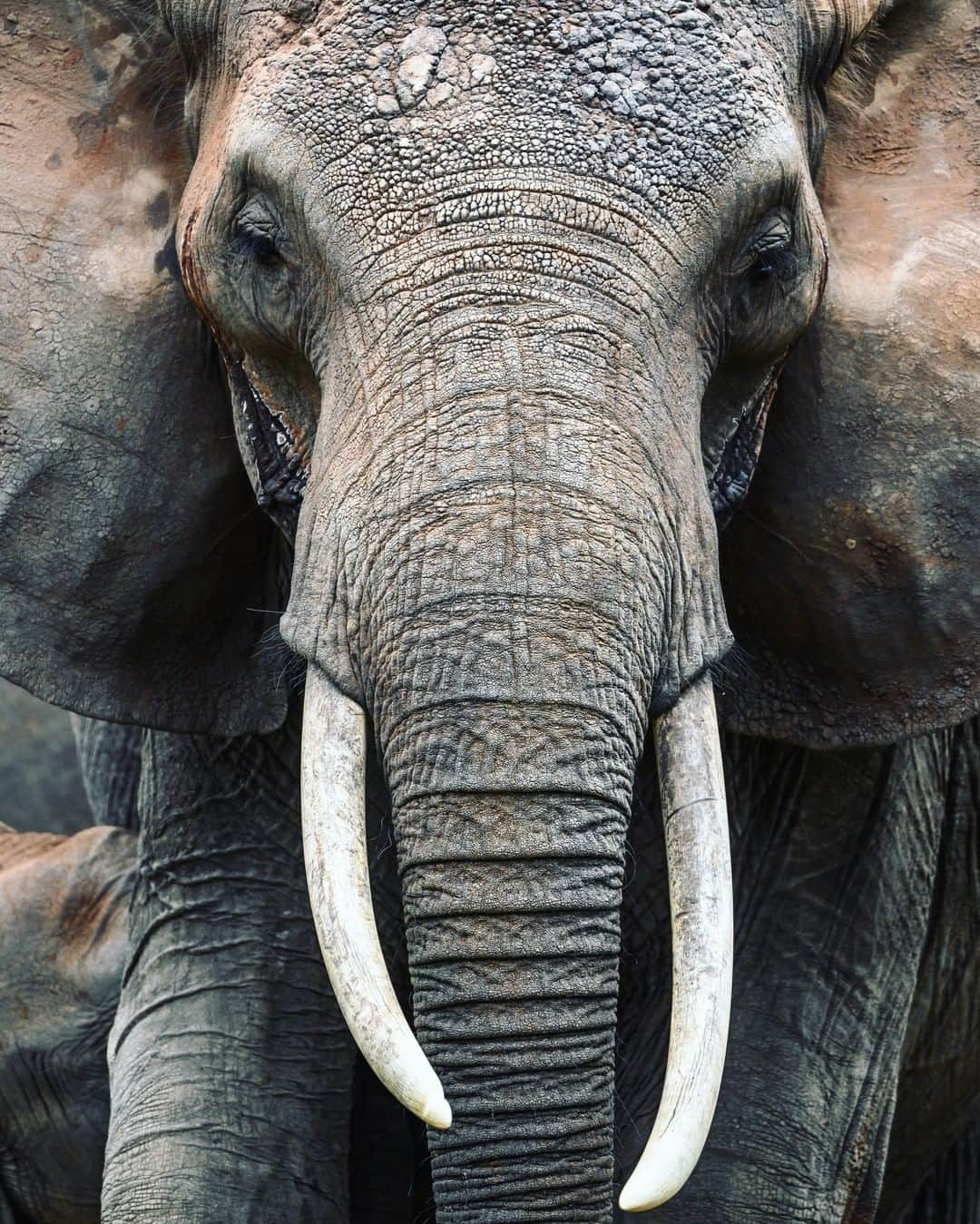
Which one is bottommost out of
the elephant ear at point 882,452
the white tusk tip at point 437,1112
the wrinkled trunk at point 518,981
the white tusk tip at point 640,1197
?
the white tusk tip at point 640,1197

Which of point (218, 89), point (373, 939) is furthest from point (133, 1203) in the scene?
point (218, 89)

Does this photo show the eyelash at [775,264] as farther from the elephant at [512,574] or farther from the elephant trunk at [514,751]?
the elephant trunk at [514,751]

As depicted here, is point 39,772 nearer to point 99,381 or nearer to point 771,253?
point 99,381

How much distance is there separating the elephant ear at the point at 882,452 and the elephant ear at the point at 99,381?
2.03 feet

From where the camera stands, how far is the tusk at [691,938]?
7.20ft

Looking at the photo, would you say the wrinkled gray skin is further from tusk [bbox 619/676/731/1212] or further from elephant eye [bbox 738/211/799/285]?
elephant eye [bbox 738/211/799/285]

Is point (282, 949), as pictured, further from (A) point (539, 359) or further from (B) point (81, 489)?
(A) point (539, 359)

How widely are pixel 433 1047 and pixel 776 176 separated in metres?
0.92

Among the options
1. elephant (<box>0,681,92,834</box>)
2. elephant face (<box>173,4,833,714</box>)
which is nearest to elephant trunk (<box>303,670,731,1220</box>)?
elephant face (<box>173,4,833,714</box>)

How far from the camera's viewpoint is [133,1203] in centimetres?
307

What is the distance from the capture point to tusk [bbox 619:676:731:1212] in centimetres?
220

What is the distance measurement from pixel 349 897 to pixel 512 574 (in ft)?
1.13

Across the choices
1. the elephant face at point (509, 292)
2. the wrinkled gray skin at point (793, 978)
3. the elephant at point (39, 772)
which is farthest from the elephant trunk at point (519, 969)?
the elephant at point (39, 772)

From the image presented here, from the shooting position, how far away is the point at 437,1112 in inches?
84.5
